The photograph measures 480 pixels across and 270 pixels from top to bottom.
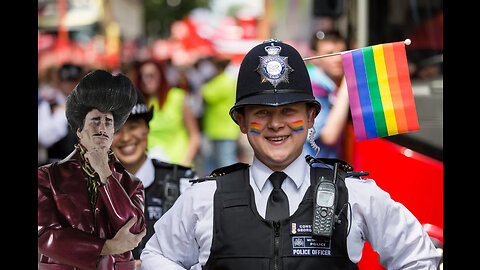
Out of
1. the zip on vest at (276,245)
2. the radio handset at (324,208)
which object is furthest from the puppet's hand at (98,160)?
the radio handset at (324,208)

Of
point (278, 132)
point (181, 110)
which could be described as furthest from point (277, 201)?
point (181, 110)

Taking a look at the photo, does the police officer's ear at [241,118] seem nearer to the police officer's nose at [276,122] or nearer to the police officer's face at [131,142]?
the police officer's nose at [276,122]

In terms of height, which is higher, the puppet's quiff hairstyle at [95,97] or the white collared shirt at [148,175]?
the puppet's quiff hairstyle at [95,97]

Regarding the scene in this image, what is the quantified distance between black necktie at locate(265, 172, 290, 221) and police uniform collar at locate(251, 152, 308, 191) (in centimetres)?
3

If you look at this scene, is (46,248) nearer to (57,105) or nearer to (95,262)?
(95,262)

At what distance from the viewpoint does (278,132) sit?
323cm

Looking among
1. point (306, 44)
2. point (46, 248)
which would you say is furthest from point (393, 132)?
point (306, 44)

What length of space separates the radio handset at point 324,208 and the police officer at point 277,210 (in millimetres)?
22

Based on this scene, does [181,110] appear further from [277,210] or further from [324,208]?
[324,208]

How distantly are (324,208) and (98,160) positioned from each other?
4.25 feet

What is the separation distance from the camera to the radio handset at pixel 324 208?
3.05 m

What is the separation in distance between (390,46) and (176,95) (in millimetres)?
3977

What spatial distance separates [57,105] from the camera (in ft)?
14.5

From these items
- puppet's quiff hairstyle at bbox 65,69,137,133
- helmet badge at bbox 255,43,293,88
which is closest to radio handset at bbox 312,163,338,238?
helmet badge at bbox 255,43,293,88
